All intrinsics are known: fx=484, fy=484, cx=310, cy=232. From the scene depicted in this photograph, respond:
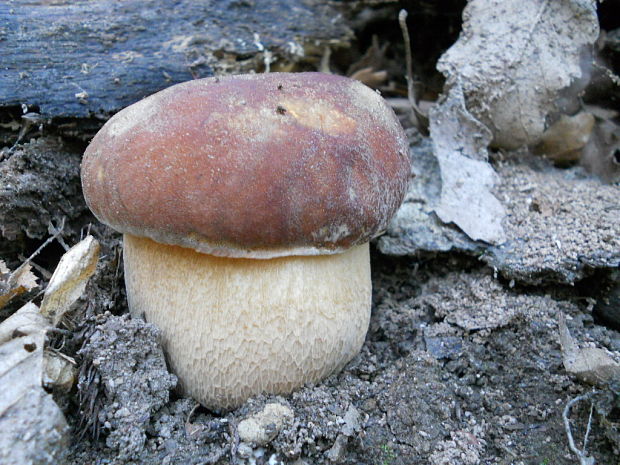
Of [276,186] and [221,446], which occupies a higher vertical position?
[276,186]

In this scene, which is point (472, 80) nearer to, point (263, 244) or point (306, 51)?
Answer: point (306, 51)

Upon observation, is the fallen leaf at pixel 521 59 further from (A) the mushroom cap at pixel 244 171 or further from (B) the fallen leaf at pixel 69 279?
(B) the fallen leaf at pixel 69 279

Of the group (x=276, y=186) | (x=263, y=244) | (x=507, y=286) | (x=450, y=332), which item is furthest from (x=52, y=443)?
(x=507, y=286)

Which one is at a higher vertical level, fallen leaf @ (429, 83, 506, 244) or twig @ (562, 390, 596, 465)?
fallen leaf @ (429, 83, 506, 244)

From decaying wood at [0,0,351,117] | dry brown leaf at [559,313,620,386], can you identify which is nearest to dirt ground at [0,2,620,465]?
dry brown leaf at [559,313,620,386]

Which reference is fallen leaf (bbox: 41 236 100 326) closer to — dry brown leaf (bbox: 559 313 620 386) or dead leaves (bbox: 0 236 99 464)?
dead leaves (bbox: 0 236 99 464)

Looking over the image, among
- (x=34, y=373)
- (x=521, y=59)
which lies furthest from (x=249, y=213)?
(x=521, y=59)

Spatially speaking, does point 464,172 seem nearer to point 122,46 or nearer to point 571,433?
point 571,433
